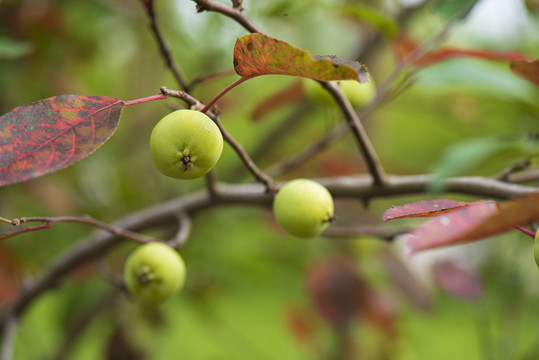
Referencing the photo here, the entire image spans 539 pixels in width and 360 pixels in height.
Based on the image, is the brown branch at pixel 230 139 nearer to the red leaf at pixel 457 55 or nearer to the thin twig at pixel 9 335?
the red leaf at pixel 457 55

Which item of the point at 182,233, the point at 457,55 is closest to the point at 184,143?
the point at 182,233

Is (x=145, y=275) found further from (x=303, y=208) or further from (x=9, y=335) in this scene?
(x=9, y=335)

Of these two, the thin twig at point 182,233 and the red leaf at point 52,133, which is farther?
the thin twig at point 182,233

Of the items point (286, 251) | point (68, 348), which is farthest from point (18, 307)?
point (286, 251)

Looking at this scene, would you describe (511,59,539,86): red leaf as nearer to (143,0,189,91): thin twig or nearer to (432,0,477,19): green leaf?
(432,0,477,19): green leaf

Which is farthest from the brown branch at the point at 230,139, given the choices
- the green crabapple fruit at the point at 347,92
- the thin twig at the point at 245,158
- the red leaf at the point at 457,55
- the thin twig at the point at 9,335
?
the thin twig at the point at 9,335

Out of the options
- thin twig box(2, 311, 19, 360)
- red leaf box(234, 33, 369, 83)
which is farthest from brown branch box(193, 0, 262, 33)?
thin twig box(2, 311, 19, 360)
